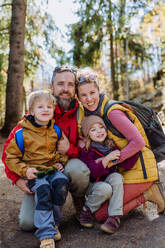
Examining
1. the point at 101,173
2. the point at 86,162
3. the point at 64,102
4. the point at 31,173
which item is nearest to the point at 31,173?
the point at 31,173

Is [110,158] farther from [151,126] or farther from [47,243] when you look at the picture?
[47,243]

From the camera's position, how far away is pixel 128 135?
8.20 ft

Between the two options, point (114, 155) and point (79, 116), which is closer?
point (114, 155)

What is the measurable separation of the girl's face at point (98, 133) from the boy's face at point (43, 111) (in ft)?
1.52

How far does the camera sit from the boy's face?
2494 mm

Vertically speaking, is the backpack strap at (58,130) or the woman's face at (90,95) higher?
the woman's face at (90,95)

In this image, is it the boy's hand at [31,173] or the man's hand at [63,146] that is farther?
the man's hand at [63,146]

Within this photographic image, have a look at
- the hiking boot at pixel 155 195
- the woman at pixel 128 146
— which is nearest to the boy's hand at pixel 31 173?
the woman at pixel 128 146

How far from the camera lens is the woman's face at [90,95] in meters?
2.65

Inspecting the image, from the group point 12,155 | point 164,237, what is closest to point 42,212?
point 12,155

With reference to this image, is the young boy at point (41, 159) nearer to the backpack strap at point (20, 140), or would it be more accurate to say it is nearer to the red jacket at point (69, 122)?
the backpack strap at point (20, 140)

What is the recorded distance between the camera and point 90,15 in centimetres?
789

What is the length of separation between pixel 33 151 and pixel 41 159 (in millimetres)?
122

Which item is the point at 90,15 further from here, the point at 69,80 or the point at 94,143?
the point at 94,143
